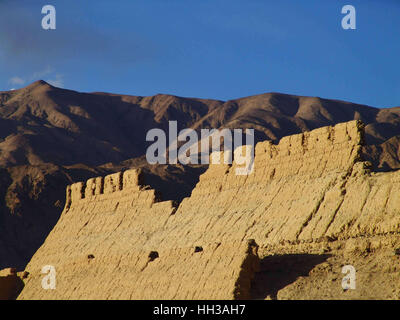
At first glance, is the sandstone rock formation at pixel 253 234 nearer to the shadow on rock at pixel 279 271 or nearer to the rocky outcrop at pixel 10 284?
the shadow on rock at pixel 279 271

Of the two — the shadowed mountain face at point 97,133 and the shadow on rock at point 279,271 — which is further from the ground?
the shadowed mountain face at point 97,133

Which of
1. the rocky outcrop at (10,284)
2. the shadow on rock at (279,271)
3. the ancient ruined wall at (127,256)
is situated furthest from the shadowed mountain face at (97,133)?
the shadow on rock at (279,271)

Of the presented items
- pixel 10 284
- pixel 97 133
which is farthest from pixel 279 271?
pixel 97 133

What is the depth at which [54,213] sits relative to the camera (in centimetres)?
9488

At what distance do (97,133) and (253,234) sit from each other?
12335 cm

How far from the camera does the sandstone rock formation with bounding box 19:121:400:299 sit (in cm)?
3325

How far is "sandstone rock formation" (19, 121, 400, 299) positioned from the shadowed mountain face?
32552 mm

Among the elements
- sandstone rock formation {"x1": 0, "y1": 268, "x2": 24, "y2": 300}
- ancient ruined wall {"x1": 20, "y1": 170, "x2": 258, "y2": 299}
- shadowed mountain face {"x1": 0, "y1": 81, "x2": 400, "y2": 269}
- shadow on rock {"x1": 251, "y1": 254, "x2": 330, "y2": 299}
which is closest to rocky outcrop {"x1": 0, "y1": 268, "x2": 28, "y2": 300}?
sandstone rock formation {"x1": 0, "y1": 268, "x2": 24, "y2": 300}

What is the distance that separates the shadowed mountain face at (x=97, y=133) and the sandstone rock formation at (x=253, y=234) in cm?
3255

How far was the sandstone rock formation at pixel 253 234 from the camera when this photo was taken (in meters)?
33.2

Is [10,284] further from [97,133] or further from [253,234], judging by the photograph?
[97,133]

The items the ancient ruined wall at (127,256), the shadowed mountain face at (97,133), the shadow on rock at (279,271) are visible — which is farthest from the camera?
the shadowed mountain face at (97,133)

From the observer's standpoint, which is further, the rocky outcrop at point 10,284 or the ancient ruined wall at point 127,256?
the rocky outcrop at point 10,284

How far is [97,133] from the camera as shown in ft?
536
